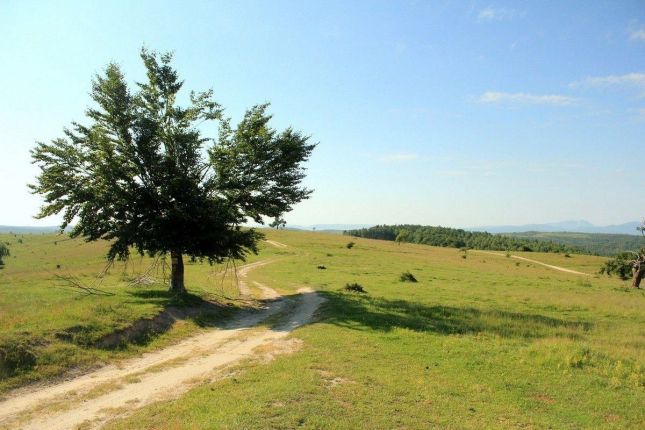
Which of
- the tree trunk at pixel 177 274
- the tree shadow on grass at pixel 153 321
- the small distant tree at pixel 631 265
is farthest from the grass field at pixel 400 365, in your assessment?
the small distant tree at pixel 631 265

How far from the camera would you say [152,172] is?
26.7 metres

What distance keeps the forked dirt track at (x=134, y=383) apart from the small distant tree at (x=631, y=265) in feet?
165

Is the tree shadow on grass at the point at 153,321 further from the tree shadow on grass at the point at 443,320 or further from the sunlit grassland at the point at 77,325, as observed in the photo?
the tree shadow on grass at the point at 443,320

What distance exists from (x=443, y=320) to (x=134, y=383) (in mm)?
16960

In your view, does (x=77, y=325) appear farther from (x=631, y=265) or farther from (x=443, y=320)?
(x=631, y=265)

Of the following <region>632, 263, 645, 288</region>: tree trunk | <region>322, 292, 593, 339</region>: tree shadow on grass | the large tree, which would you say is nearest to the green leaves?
the large tree

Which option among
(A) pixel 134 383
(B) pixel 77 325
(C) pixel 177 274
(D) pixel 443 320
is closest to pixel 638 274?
(D) pixel 443 320

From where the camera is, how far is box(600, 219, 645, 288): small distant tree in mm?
53188

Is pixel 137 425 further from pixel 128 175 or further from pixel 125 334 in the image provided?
pixel 128 175

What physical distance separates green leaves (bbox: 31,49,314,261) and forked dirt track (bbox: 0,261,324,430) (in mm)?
7897

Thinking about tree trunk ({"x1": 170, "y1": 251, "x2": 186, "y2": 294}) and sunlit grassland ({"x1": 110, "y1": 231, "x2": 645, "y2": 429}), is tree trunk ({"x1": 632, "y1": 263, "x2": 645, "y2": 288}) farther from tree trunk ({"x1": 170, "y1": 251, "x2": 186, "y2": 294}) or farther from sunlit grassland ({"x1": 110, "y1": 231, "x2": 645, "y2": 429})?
tree trunk ({"x1": 170, "y1": 251, "x2": 186, "y2": 294})

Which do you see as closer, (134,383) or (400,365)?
A: (134,383)

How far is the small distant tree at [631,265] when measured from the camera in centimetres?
5319

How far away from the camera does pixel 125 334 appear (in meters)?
18.4
